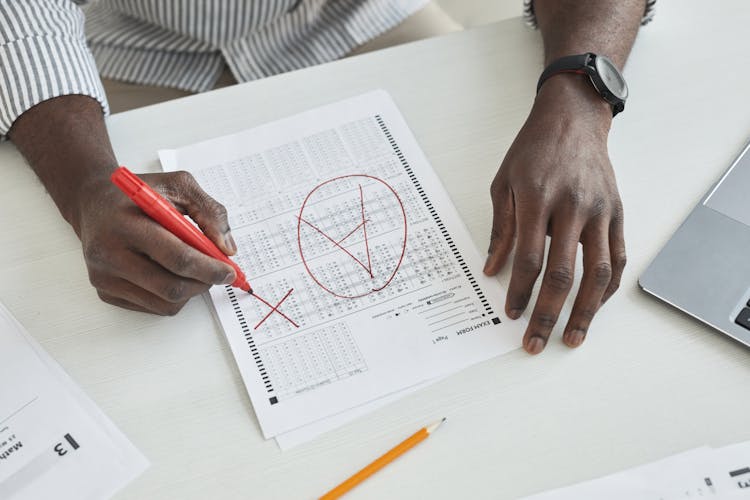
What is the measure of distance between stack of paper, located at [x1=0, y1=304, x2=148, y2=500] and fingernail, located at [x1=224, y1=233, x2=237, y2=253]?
191 millimetres

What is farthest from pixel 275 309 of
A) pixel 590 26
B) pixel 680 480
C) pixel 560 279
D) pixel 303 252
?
pixel 590 26

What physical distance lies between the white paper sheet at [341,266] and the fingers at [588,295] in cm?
5

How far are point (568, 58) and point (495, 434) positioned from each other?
1.44 feet

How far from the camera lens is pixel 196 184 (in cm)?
70

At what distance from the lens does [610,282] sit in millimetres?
661

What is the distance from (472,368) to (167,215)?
1.04 ft

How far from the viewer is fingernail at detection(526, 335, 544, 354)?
631 mm

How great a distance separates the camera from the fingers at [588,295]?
640 millimetres

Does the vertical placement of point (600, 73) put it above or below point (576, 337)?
above

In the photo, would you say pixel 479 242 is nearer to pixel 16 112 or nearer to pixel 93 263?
pixel 93 263

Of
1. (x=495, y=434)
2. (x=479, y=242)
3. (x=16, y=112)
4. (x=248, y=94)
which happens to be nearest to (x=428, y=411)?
(x=495, y=434)

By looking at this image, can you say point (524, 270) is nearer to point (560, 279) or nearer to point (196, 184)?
point (560, 279)

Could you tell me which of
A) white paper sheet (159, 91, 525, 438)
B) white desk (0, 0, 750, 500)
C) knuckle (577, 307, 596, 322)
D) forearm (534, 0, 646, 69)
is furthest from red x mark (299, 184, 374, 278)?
forearm (534, 0, 646, 69)

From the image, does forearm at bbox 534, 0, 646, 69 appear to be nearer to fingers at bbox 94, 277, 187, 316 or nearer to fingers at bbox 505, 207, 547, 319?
fingers at bbox 505, 207, 547, 319
